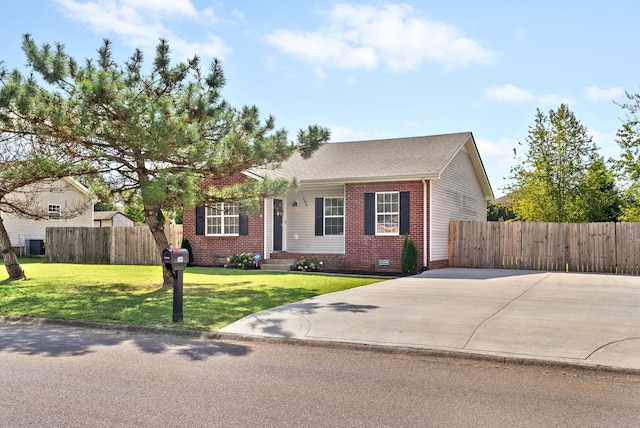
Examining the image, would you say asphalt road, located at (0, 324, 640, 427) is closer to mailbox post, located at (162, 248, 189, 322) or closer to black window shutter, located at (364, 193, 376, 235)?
mailbox post, located at (162, 248, 189, 322)

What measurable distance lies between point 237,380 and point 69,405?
1.61 m

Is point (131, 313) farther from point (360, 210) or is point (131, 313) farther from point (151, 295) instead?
point (360, 210)

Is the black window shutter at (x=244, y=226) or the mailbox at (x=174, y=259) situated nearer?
the mailbox at (x=174, y=259)

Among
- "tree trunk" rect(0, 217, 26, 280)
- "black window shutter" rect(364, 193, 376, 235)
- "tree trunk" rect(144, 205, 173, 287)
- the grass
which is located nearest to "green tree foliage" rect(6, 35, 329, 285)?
"tree trunk" rect(144, 205, 173, 287)

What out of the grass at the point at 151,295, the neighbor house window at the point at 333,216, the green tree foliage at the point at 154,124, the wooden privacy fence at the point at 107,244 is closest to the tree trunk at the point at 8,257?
the grass at the point at 151,295

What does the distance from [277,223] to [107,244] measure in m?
8.01

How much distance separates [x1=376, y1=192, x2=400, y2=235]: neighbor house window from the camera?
60.7ft

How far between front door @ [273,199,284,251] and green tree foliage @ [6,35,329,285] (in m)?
7.12

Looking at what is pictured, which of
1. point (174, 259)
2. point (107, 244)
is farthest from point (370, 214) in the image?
point (107, 244)

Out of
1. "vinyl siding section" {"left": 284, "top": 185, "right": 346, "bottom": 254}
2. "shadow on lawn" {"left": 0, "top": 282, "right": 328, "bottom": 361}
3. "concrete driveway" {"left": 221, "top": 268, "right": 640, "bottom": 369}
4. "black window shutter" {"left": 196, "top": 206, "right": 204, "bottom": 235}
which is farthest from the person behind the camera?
"black window shutter" {"left": 196, "top": 206, "right": 204, "bottom": 235}

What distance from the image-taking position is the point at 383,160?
790 inches

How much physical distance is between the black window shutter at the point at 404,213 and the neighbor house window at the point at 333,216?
2593 millimetres

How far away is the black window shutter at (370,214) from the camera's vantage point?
18.7 meters

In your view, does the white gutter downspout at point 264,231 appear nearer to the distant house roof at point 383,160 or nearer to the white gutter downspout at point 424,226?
the distant house roof at point 383,160
